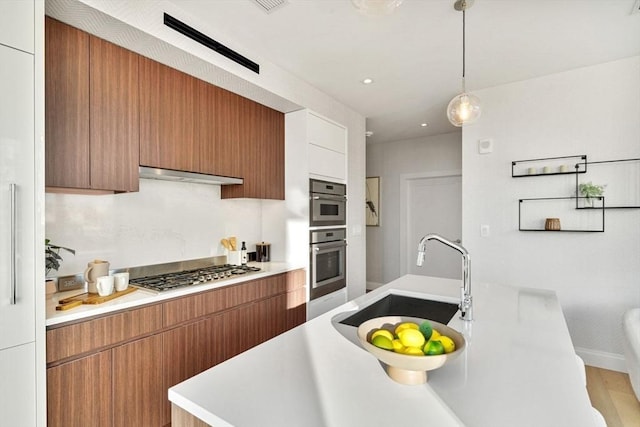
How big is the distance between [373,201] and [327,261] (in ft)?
8.86

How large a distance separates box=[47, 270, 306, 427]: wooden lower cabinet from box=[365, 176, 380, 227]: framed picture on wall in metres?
3.53

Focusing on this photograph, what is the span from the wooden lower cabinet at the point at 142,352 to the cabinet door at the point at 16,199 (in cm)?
19

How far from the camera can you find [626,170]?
261 centimetres

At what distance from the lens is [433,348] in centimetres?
83

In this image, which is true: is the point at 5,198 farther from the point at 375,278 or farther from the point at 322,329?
the point at 375,278

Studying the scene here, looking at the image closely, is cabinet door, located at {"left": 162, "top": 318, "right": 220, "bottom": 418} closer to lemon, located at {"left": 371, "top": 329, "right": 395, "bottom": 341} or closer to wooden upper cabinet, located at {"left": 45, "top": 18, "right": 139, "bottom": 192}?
wooden upper cabinet, located at {"left": 45, "top": 18, "right": 139, "bottom": 192}

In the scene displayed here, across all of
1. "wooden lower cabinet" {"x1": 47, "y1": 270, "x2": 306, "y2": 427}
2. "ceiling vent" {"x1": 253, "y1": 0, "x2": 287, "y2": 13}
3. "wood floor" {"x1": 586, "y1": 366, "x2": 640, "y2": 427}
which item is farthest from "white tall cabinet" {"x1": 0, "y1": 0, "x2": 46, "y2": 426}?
"wood floor" {"x1": 586, "y1": 366, "x2": 640, "y2": 427}

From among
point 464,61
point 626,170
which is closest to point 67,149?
point 464,61

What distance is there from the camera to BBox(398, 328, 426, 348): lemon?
2.84 feet

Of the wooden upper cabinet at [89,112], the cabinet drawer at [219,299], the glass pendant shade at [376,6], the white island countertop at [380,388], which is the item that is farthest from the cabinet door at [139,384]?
Result: the glass pendant shade at [376,6]

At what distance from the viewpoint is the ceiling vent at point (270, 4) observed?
1893mm

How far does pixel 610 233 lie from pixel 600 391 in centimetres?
124

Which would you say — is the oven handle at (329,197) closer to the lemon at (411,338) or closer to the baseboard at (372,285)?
the lemon at (411,338)

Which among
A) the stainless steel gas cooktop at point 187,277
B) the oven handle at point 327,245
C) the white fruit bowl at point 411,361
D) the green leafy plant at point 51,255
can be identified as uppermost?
the green leafy plant at point 51,255
